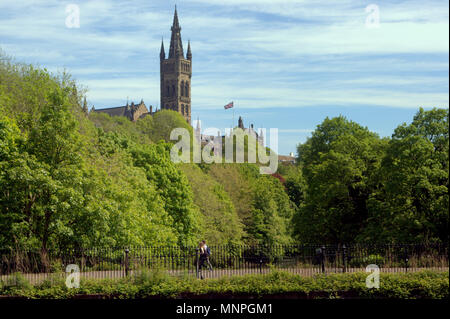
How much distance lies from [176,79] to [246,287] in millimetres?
169036

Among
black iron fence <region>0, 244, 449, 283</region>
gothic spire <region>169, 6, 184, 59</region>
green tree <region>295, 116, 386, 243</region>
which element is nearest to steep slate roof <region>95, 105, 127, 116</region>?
gothic spire <region>169, 6, 184, 59</region>

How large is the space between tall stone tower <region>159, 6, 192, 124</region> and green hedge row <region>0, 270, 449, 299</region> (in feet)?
541

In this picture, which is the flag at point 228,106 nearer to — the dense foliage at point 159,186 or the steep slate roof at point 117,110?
the steep slate roof at point 117,110

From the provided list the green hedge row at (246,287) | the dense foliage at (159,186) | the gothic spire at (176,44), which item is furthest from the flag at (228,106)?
the green hedge row at (246,287)

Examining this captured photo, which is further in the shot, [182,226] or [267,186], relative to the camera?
[267,186]

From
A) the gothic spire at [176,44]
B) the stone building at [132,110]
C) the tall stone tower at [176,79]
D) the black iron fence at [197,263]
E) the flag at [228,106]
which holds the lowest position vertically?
the black iron fence at [197,263]

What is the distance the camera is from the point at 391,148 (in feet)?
142

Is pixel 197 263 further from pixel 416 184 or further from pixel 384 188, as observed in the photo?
pixel 384 188

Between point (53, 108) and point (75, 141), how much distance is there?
7.69ft

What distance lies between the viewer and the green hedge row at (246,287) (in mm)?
22984

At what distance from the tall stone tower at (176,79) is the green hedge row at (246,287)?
165 metres
